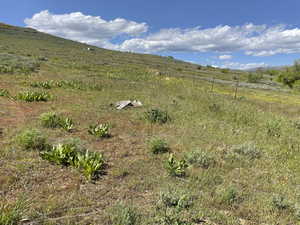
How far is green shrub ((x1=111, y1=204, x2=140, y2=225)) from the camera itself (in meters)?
3.48

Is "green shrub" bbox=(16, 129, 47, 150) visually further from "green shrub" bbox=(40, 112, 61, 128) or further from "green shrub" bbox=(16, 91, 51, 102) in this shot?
"green shrub" bbox=(16, 91, 51, 102)

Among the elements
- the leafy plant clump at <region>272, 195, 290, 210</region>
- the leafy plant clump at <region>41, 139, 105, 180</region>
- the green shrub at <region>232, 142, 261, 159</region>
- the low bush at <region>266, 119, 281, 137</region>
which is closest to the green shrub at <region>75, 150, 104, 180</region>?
the leafy plant clump at <region>41, 139, 105, 180</region>

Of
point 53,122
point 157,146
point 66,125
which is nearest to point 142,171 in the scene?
point 157,146

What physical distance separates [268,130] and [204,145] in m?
4.46

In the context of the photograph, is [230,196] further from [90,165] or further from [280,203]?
[90,165]

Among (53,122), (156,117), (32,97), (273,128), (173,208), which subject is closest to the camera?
(173,208)

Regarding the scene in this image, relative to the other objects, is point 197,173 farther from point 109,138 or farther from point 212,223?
point 109,138

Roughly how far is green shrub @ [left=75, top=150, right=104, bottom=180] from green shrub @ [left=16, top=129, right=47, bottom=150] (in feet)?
4.65

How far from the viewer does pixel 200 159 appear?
6344mm

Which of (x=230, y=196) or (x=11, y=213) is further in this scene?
(x=230, y=196)

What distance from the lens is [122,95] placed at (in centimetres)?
1644

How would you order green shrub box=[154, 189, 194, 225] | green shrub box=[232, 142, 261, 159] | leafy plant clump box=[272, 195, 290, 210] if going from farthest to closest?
green shrub box=[232, 142, 261, 159] < leafy plant clump box=[272, 195, 290, 210] < green shrub box=[154, 189, 194, 225]

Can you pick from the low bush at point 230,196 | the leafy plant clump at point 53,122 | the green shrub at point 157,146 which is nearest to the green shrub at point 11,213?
the low bush at point 230,196

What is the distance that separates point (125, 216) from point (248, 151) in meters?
5.27
